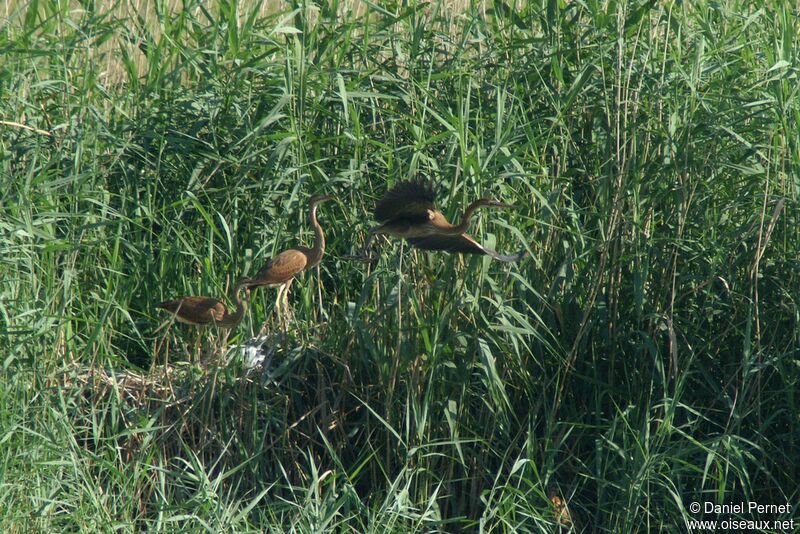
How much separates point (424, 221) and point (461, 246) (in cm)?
18

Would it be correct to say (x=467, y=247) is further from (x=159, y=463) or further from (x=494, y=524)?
(x=159, y=463)

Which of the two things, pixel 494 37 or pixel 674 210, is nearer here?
pixel 674 210

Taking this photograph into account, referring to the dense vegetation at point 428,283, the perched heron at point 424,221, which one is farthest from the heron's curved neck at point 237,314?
the perched heron at point 424,221

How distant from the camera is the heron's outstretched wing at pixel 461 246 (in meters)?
4.54

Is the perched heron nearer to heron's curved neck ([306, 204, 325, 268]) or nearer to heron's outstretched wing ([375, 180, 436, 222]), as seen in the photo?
heron's outstretched wing ([375, 180, 436, 222])

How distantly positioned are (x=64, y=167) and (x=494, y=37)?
211 centimetres

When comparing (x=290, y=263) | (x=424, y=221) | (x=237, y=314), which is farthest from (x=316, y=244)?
(x=424, y=221)

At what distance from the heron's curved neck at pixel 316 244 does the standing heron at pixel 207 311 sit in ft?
0.99

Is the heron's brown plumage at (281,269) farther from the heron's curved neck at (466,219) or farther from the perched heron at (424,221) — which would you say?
the heron's curved neck at (466,219)

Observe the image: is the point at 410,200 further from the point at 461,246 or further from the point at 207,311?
the point at 207,311

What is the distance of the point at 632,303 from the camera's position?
4.94m

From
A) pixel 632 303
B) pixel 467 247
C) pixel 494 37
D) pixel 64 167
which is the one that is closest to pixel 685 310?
pixel 632 303

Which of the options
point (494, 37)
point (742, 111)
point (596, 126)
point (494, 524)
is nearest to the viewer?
point (494, 524)

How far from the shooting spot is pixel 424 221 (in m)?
4.53
